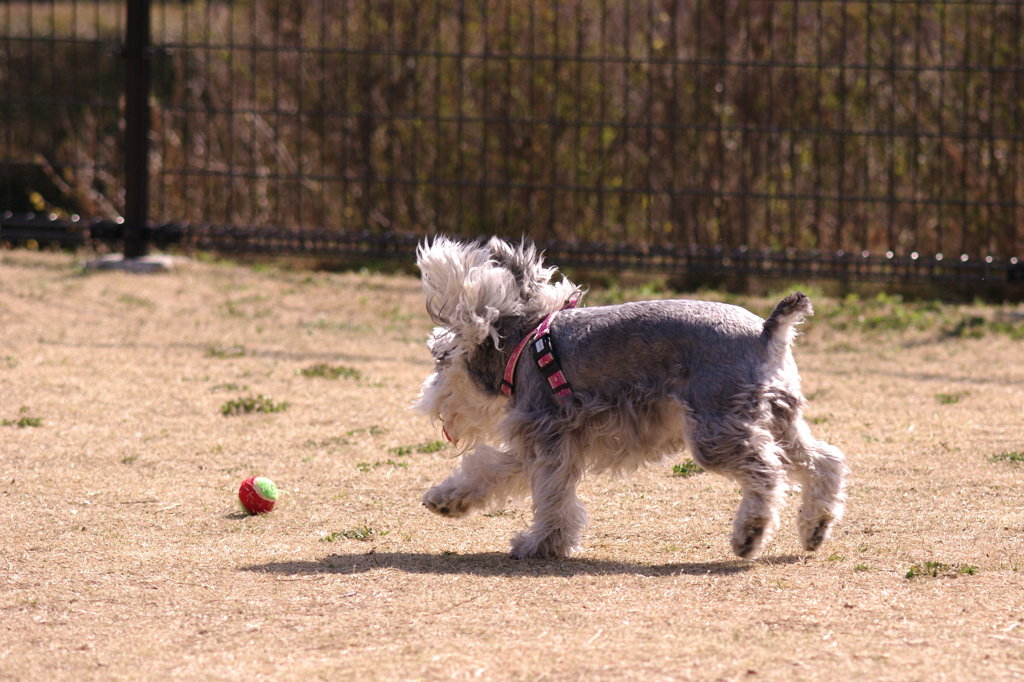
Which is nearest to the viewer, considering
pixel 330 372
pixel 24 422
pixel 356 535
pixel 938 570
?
pixel 938 570

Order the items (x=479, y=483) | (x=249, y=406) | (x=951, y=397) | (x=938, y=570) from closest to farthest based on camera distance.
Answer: (x=938, y=570) → (x=479, y=483) → (x=249, y=406) → (x=951, y=397)

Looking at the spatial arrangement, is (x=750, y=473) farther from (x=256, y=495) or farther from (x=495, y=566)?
(x=256, y=495)

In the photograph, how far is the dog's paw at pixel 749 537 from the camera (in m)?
4.88

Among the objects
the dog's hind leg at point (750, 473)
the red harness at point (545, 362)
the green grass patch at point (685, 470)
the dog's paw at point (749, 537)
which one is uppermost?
the red harness at point (545, 362)

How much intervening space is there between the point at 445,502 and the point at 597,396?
0.75 m

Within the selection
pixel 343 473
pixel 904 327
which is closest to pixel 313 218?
pixel 904 327

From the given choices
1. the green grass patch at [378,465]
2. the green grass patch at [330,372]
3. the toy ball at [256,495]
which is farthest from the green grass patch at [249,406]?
A: the toy ball at [256,495]

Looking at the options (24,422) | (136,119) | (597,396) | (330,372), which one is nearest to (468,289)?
(597,396)

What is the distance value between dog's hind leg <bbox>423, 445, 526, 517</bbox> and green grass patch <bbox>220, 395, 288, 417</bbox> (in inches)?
106

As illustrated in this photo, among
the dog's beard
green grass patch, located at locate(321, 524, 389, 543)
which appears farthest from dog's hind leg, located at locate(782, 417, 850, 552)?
green grass patch, located at locate(321, 524, 389, 543)

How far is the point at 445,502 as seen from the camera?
532cm

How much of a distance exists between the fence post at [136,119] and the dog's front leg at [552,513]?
27.0ft

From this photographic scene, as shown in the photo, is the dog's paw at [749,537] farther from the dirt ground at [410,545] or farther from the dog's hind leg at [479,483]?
the dog's hind leg at [479,483]

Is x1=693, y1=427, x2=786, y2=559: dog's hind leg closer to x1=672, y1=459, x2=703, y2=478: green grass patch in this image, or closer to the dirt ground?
the dirt ground
